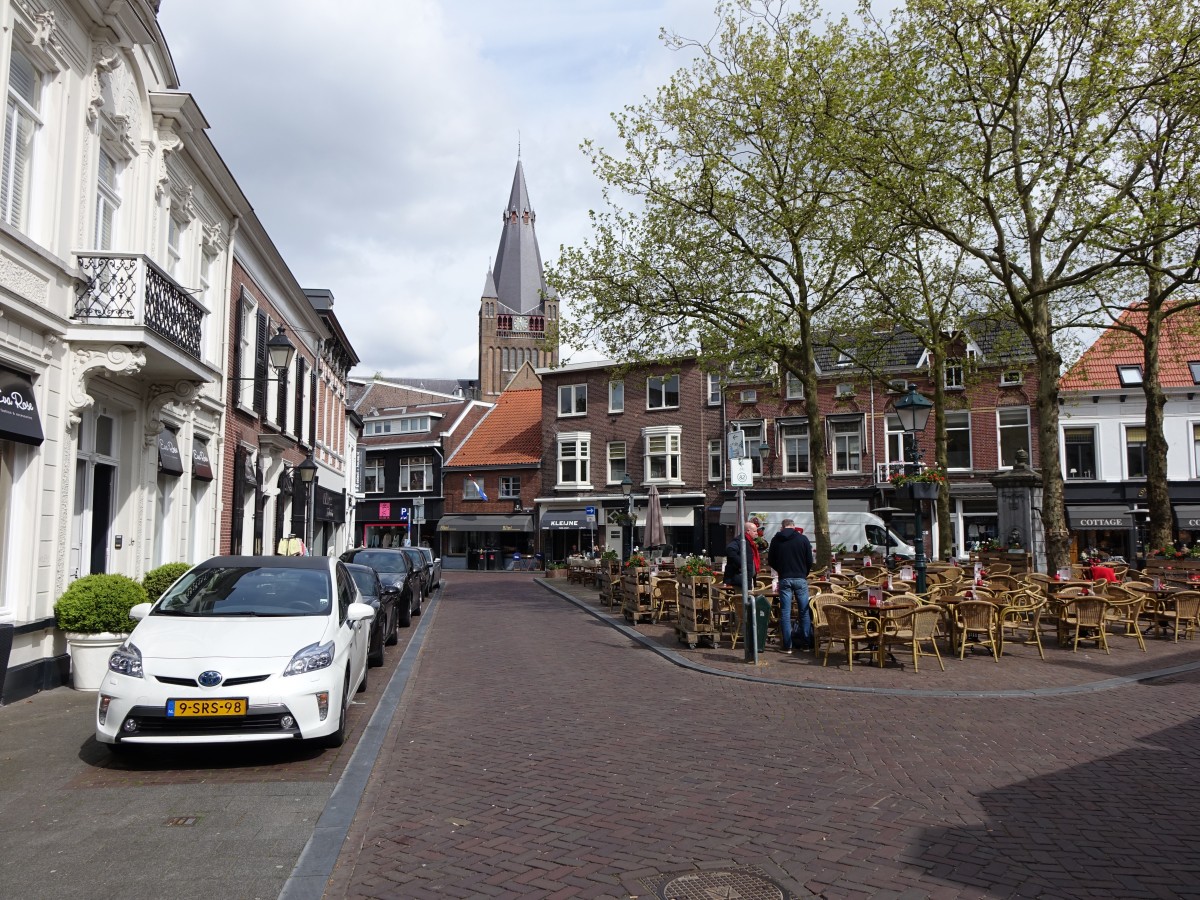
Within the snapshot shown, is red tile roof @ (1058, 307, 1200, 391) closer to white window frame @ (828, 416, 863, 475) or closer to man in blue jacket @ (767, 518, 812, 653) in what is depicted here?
white window frame @ (828, 416, 863, 475)

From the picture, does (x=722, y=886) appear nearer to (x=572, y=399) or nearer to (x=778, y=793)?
(x=778, y=793)

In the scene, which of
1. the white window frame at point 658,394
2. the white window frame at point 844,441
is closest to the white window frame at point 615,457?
the white window frame at point 658,394

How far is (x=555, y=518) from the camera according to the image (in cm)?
4512

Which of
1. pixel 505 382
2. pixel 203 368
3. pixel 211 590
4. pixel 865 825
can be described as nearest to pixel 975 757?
pixel 865 825

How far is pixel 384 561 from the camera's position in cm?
1820

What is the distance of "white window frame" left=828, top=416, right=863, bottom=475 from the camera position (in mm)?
36875

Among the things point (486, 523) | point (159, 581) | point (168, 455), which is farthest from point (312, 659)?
point (486, 523)

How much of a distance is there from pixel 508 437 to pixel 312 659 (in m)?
45.3

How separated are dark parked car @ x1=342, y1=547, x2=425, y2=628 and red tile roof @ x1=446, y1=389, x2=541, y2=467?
28.6 meters

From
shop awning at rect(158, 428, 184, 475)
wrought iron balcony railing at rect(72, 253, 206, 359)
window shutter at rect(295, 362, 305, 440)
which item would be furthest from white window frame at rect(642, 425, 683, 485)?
wrought iron balcony railing at rect(72, 253, 206, 359)

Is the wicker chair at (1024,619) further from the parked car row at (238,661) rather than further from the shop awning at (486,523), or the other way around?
the shop awning at (486,523)

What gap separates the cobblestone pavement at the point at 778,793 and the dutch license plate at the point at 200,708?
1099mm

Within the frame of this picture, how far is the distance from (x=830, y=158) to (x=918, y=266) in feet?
20.5

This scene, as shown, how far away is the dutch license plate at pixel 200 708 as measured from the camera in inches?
237
